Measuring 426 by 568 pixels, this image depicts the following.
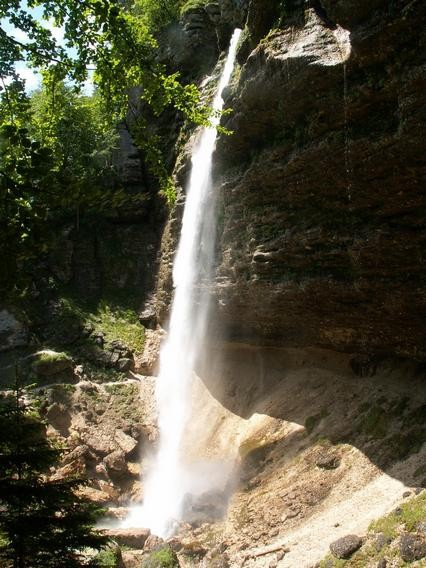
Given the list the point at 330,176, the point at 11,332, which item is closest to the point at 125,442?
the point at 11,332

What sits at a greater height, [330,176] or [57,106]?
[330,176]

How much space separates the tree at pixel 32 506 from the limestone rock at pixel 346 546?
21.3ft

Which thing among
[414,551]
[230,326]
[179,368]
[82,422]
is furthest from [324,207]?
[82,422]

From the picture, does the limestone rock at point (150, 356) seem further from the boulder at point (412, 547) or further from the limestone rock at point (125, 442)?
the boulder at point (412, 547)

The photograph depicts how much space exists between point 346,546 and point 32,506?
7340 millimetres

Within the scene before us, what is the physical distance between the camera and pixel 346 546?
10234 mm

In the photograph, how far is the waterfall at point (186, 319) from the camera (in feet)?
59.2

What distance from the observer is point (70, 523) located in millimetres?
5465

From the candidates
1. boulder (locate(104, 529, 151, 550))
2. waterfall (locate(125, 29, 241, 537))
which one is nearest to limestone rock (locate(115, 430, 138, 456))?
waterfall (locate(125, 29, 241, 537))

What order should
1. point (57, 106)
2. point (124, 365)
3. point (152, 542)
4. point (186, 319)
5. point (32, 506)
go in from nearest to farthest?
point (32, 506)
point (57, 106)
point (152, 542)
point (186, 319)
point (124, 365)

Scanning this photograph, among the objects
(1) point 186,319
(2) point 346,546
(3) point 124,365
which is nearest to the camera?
(2) point 346,546

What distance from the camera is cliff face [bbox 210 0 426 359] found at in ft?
37.9

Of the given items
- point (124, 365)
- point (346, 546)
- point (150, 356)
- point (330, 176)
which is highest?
point (330, 176)

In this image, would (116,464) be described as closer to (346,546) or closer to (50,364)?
(50,364)
